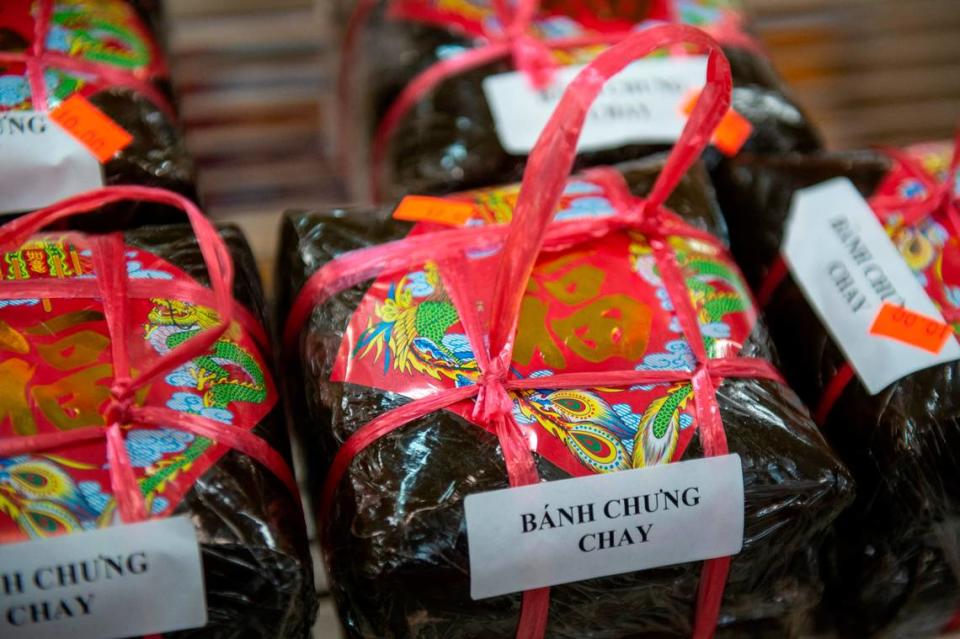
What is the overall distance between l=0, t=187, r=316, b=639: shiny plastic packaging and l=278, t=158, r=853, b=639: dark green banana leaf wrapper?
47 millimetres

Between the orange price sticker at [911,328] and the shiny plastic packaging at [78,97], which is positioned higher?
the shiny plastic packaging at [78,97]

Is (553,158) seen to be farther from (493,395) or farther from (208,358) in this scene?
(208,358)

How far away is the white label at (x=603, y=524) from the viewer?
0.79 m

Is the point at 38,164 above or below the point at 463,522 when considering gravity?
above

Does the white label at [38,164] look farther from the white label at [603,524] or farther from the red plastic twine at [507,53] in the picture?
the white label at [603,524]

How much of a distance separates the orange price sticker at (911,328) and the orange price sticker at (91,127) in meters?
0.73

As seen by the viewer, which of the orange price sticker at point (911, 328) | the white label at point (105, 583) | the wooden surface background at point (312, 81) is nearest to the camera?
the white label at point (105, 583)

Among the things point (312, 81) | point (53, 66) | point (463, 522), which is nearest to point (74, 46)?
point (53, 66)

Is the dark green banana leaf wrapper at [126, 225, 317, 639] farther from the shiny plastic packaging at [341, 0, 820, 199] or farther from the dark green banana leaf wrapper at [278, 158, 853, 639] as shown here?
the shiny plastic packaging at [341, 0, 820, 199]

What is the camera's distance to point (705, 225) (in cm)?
101

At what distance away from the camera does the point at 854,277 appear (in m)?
0.99

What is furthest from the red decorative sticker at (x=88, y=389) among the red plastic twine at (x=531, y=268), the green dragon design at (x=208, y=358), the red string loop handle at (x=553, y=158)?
the red string loop handle at (x=553, y=158)

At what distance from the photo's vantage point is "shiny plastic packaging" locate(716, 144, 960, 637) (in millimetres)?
911

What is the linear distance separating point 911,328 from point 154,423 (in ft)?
2.14
